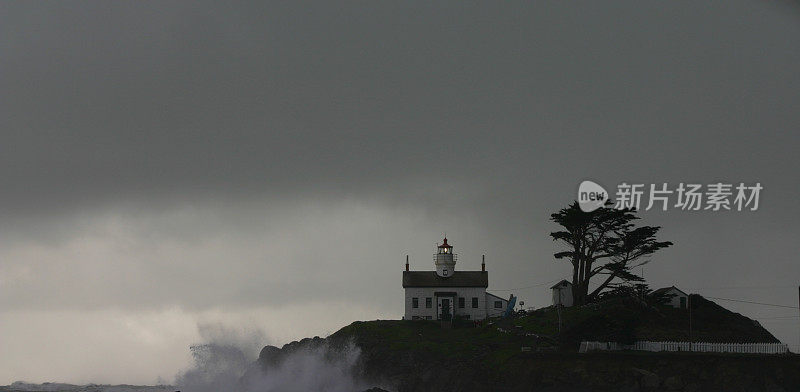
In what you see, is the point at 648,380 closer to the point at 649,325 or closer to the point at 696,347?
the point at 696,347

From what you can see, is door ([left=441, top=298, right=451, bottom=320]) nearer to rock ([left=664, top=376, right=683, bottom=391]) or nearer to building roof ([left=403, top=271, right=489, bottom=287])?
building roof ([left=403, top=271, right=489, bottom=287])

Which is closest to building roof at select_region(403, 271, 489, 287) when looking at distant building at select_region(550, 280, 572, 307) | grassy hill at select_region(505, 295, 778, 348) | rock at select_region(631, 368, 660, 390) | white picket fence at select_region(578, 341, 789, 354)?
distant building at select_region(550, 280, 572, 307)

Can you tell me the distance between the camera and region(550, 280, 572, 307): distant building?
87000 mm

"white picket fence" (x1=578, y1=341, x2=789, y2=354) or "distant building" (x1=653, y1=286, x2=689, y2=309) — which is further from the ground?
"distant building" (x1=653, y1=286, x2=689, y2=309)

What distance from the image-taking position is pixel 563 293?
3440 inches

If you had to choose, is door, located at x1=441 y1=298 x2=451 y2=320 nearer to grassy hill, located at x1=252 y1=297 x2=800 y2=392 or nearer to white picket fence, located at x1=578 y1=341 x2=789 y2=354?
grassy hill, located at x1=252 y1=297 x2=800 y2=392

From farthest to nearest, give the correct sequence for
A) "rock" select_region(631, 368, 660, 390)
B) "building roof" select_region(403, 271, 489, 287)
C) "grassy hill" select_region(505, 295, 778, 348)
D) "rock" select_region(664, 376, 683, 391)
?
"building roof" select_region(403, 271, 489, 287) < "grassy hill" select_region(505, 295, 778, 348) < "rock" select_region(631, 368, 660, 390) < "rock" select_region(664, 376, 683, 391)

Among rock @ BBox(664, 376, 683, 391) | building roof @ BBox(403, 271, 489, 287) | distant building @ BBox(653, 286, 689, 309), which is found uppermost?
building roof @ BBox(403, 271, 489, 287)

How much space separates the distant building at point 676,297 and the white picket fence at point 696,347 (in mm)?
11470

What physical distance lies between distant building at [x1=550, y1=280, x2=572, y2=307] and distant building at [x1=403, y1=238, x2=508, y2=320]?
731 cm

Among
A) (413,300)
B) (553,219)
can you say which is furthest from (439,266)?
(553,219)

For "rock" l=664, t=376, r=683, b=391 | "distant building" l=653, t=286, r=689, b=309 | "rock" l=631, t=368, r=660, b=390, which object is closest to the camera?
"rock" l=664, t=376, r=683, b=391

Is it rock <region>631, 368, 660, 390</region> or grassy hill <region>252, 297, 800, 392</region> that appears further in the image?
rock <region>631, 368, 660, 390</region>

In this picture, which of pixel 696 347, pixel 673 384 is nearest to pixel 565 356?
pixel 673 384
